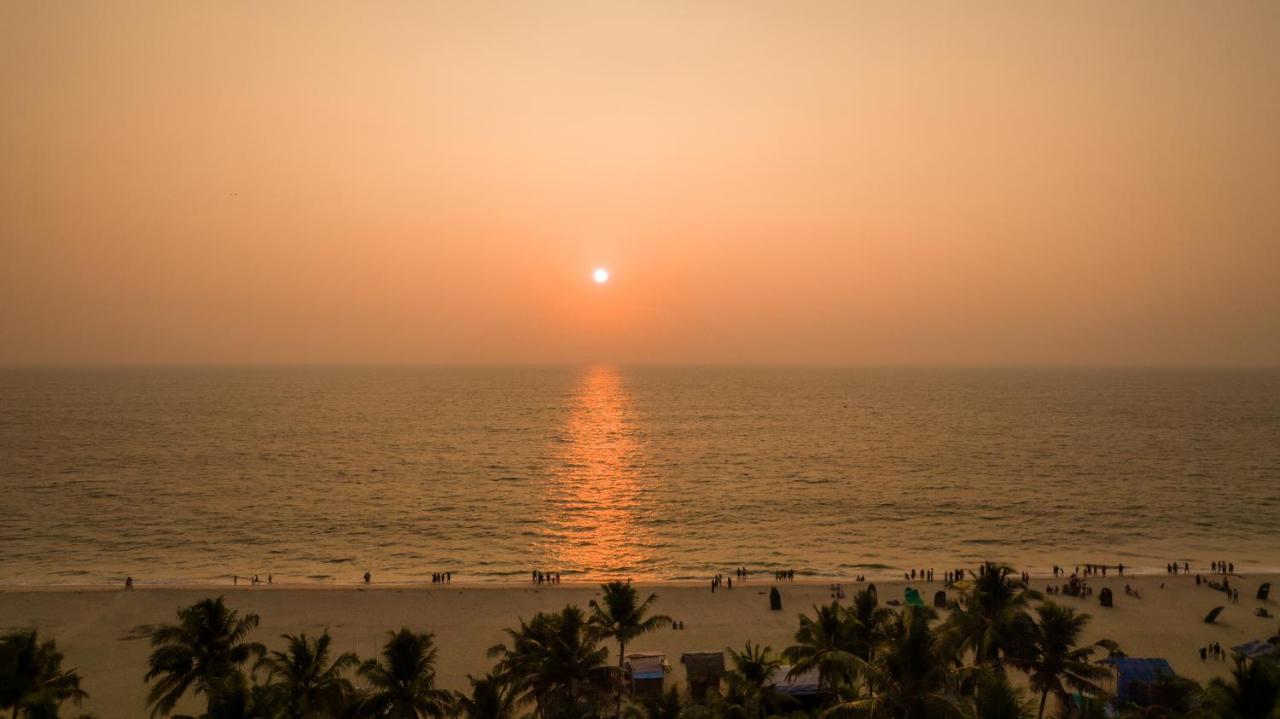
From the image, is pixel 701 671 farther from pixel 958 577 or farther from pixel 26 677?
pixel 958 577

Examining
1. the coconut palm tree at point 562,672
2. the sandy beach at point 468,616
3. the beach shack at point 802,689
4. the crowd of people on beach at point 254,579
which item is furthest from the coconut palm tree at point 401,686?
the crowd of people on beach at point 254,579

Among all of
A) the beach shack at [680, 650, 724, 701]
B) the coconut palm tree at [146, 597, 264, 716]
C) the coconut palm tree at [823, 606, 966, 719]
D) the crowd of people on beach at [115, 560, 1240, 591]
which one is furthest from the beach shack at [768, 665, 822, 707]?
the crowd of people on beach at [115, 560, 1240, 591]

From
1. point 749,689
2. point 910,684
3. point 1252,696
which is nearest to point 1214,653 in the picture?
point 1252,696

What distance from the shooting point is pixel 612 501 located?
8994 centimetres

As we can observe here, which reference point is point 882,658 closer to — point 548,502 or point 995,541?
point 995,541

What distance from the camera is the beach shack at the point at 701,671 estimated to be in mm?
33594

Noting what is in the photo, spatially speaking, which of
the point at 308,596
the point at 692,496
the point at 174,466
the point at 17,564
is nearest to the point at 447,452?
the point at 174,466

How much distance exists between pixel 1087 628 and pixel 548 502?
56436 millimetres

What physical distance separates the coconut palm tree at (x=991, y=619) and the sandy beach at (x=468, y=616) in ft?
45.2

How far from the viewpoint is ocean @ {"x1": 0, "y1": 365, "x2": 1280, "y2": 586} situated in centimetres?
6450

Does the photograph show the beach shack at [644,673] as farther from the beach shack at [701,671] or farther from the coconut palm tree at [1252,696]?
the coconut palm tree at [1252,696]

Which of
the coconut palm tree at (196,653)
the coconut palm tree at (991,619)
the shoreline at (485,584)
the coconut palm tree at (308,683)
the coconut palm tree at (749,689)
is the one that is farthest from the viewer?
the shoreline at (485,584)

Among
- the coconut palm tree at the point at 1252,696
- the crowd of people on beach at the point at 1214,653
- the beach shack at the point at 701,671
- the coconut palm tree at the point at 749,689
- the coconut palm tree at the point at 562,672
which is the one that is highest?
the coconut palm tree at the point at 1252,696

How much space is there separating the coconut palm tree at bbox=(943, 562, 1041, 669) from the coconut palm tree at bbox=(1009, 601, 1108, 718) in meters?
0.56
